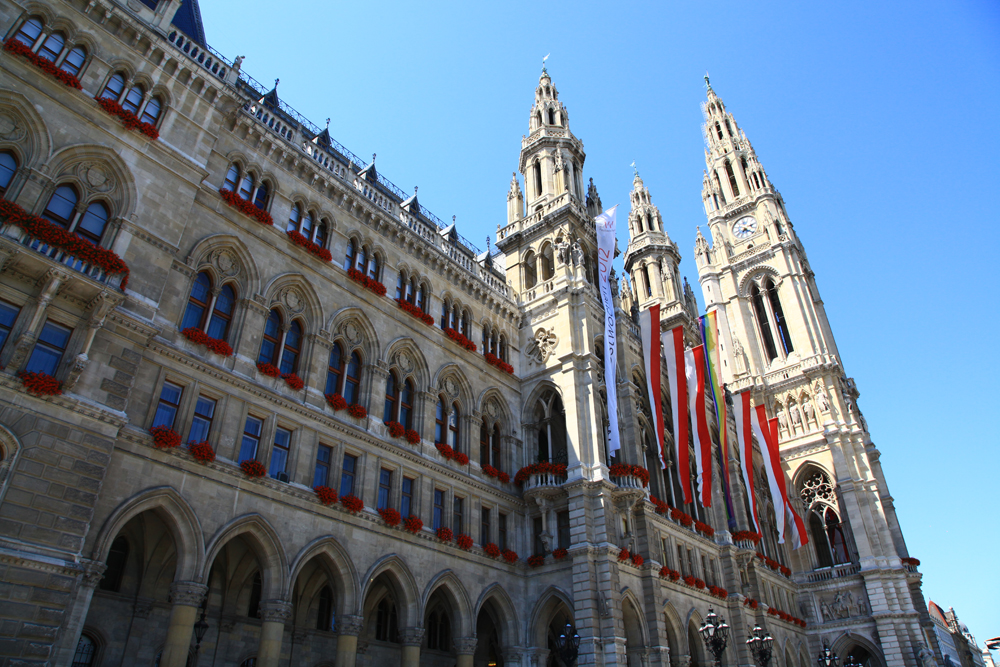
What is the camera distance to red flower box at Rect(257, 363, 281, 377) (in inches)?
831

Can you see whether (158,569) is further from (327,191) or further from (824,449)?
(824,449)

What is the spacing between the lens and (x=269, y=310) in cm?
2238

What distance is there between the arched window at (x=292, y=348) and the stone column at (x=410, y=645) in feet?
32.6

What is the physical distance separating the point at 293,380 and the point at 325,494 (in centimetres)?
397

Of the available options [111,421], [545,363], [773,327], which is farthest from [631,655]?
[773,327]

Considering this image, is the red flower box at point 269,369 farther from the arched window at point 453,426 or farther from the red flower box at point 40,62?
the red flower box at point 40,62

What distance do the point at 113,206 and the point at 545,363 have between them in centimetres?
2040

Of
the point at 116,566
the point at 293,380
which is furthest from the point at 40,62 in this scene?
the point at 116,566

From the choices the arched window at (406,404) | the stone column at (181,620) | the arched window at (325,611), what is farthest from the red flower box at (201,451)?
the arched window at (406,404)

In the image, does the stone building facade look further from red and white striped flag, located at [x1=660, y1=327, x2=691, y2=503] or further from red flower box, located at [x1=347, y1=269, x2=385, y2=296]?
red and white striped flag, located at [x1=660, y1=327, x2=691, y2=503]

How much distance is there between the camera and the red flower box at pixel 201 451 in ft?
59.0

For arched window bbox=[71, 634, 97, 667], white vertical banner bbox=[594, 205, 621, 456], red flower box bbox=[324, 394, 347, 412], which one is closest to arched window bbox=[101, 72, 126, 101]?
red flower box bbox=[324, 394, 347, 412]

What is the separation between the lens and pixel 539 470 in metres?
29.3

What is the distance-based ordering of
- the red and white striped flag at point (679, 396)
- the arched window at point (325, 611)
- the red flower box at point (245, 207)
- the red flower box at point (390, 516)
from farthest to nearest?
the red and white striped flag at point (679, 396), the arched window at point (325, 611), the red flower box at point (390, 516), the red flower box at point (245, 207)
